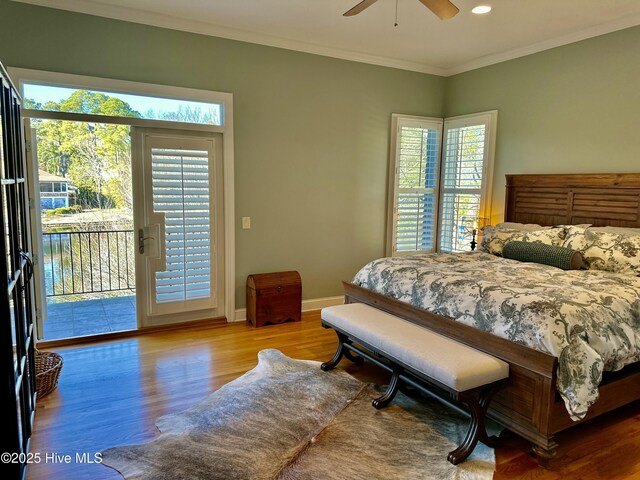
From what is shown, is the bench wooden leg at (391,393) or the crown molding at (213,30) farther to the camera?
the crown molding at (213,30)

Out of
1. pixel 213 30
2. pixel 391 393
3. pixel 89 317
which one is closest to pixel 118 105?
pixel 213 30

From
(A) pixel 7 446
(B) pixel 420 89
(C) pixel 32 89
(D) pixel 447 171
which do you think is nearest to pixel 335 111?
(B) pixel 420 89

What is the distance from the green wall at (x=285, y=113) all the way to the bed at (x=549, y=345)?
4.28 ft

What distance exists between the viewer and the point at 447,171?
5.63 m

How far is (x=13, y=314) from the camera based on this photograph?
203 cm

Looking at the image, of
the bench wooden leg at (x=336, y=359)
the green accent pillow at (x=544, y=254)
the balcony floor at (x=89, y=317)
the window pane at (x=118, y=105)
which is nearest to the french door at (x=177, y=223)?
the window pane at (x=118, y=105)

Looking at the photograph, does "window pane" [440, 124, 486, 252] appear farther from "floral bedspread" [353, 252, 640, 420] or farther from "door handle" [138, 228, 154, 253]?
"door handle" [138, 228, 154, 253]

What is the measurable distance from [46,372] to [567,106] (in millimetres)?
5133

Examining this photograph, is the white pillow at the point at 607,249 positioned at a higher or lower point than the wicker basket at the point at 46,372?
higher

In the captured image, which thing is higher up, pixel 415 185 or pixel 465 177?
pixel 465 177

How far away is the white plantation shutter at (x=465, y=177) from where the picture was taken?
511cm

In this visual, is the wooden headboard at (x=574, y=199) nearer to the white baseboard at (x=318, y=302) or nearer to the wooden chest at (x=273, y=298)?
the white baseboard at (x=318, y=302)

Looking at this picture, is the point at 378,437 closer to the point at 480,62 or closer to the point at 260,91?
the point at 260,91

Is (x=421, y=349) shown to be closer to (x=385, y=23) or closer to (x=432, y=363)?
(x=432, y=363)
